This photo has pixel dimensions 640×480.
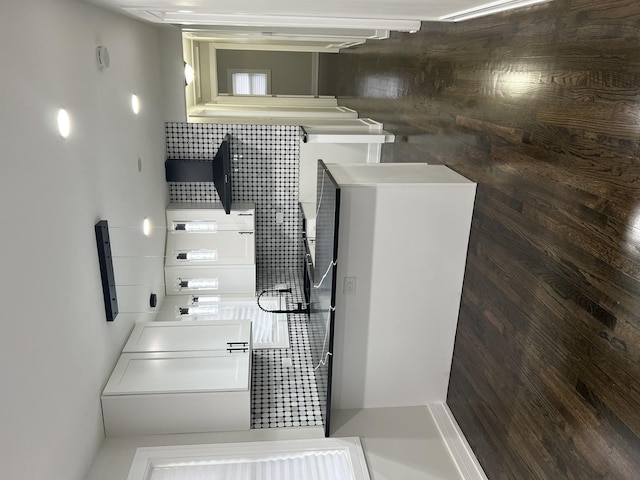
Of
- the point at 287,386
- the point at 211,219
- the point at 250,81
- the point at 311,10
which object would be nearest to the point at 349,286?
the point at 287,386

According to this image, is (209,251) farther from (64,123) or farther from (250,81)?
(250,81)

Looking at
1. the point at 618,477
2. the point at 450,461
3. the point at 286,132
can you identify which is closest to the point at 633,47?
the point at 618,477

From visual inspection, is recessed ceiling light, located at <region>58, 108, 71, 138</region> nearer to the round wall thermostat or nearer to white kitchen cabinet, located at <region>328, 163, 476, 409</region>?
the round wall thermostat

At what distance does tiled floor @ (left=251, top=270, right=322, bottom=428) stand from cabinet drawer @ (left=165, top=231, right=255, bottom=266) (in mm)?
776

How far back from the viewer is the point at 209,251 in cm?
426

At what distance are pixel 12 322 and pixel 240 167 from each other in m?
3.03

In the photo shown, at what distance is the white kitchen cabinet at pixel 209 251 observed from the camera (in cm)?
418

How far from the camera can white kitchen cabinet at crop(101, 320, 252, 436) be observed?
2648 mm

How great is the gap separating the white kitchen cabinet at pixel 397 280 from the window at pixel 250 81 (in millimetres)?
4919

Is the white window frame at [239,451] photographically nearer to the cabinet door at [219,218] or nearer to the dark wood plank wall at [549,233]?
the dark wood plank wall at [549,233]

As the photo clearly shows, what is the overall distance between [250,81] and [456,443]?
6156 millimetres

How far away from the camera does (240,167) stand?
4.54m

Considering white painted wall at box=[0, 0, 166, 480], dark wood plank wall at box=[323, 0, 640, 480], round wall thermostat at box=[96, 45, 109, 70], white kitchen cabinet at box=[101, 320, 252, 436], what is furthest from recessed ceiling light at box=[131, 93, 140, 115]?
dark wood plank wall at box=[323, 0, 640, 480]

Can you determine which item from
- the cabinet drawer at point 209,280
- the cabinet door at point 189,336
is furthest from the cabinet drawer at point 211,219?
the cabinet door at point 189,336
